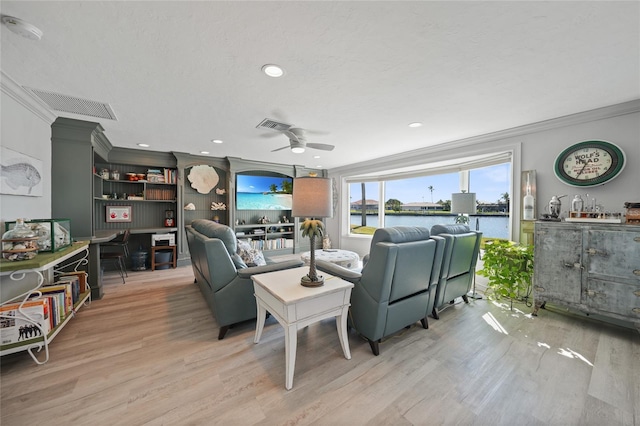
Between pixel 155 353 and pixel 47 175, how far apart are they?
2526 millimetres

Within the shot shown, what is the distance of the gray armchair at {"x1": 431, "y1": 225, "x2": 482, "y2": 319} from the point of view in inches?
102

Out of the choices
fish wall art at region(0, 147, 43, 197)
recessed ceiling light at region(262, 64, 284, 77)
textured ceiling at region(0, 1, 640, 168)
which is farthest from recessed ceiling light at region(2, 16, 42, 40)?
recessed ceiling light at region(262, 64, 284, 77)

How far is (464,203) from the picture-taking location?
11.6 ft

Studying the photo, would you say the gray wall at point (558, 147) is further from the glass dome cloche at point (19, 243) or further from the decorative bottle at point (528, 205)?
the glass dome cloche at point (19, 243)

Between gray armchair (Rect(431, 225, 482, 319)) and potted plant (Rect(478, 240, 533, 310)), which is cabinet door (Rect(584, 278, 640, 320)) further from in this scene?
gray armchair (Rect(431, 225, 482, 319))

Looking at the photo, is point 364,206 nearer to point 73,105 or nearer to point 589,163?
point 589,163

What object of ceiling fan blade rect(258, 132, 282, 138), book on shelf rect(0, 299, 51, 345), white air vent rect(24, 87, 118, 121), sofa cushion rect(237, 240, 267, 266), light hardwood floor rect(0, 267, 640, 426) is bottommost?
light hardwood floor rect(0, 267, 640, 426)

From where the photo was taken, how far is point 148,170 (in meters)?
4.82

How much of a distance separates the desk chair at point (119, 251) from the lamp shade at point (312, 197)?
3.64 metres

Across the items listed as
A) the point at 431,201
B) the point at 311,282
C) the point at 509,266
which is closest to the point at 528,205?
the point at 509,266

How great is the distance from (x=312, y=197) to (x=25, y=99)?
2.96 m

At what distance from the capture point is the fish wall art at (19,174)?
208cm

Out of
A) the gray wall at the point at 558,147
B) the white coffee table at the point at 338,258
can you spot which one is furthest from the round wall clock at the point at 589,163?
the white coffee table at the point at 338,258

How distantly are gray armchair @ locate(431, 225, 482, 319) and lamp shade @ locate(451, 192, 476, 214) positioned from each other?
68 centimetres
